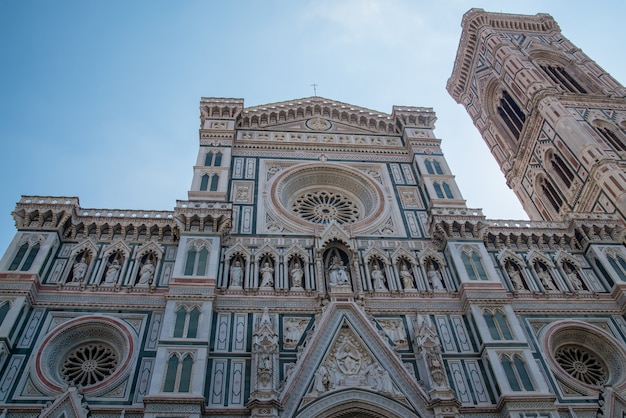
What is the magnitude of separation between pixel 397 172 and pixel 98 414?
12251 millimetres

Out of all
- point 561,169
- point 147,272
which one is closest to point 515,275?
point 147,272

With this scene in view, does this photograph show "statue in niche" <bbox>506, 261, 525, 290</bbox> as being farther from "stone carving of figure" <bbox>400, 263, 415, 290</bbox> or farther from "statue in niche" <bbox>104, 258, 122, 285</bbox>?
"statue in niche" <bbox>104, 258, 122, 285</bbox>

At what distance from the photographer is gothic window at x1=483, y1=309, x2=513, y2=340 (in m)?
13.9

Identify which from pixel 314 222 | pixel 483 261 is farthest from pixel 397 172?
pixel 483 261

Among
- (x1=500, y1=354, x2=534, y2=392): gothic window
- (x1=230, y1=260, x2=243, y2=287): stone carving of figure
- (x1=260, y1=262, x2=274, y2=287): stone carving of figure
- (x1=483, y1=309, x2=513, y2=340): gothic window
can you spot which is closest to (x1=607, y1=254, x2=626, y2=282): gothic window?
(x1=483, y1=309, x2=513, y2=340): gothic window

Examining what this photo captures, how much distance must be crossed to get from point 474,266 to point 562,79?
56.9 ft

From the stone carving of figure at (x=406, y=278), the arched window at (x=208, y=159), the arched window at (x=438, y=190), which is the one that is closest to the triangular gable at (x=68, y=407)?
the stone carving of figure at (x=406, y=278)

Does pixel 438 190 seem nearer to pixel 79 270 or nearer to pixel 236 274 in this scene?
pixel 236 274

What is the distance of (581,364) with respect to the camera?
571 inches

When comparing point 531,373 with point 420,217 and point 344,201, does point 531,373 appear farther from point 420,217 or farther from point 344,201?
point 344,201

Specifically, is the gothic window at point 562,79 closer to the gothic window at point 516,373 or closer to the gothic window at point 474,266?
the gothic window at point 474,266

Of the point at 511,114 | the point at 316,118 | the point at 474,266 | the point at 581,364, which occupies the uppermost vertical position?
the point at 511,114

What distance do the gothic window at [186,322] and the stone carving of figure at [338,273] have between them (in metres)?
3.62

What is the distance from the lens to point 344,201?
19453mm
